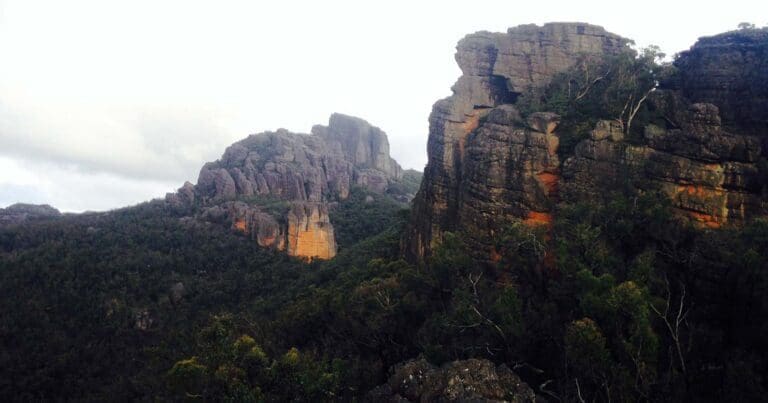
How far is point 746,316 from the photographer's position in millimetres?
16312

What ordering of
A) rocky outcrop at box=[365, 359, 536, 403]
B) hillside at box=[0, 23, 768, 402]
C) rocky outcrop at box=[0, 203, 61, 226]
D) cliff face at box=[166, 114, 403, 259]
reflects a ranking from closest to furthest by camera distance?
1. rocky outcrop at box=[365, 359, 536, 403]
2. hillside at box=[0, 23, 768, 402]
3. cliff face at box=[166, 114, 403, 259]
4. rocky outcrop at box=[0, 203, 61, 226]

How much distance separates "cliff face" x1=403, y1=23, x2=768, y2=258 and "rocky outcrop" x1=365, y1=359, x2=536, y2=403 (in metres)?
12.6

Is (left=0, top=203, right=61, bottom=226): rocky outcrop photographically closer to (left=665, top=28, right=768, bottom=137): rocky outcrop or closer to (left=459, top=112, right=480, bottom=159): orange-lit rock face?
(left=459, top=112, right=480, bottom=159): orange-lit rock face

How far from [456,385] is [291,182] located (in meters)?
71.0

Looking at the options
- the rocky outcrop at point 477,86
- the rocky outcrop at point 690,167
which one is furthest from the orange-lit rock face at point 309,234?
the rocky outcrop at point 690,167

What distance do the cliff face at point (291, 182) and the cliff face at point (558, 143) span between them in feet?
96.2

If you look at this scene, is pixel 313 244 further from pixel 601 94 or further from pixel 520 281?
pixel 520 281

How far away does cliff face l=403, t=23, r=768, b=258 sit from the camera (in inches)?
908

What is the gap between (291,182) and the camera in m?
83.6

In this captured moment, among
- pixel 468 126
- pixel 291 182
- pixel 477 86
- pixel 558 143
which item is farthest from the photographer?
pixel 291 182

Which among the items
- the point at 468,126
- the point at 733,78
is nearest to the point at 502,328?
the point at 733,78

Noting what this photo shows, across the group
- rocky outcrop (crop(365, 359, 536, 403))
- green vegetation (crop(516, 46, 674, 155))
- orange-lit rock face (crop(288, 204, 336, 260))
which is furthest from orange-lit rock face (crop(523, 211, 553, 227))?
orange-lit rock face (crop(288, 204, 336, 260))

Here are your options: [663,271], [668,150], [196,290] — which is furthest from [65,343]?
[668,150]

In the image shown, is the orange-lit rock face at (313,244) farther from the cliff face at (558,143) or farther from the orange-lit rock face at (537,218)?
the orange-lit rock face at (537,218)
